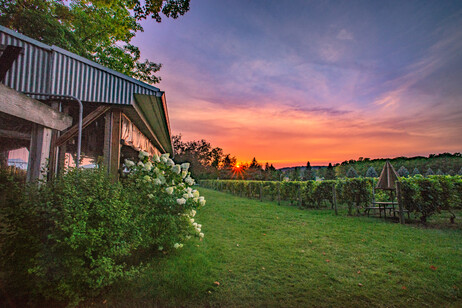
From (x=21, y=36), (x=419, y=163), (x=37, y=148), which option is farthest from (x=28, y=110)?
(x=419, y=163)

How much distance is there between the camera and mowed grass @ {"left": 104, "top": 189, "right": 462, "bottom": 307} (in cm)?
274

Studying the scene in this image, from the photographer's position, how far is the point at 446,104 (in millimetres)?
7879

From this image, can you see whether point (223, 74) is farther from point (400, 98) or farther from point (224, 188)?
point (224, 188)

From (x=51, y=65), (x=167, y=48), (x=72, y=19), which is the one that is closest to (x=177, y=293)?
(x=51, y=65)

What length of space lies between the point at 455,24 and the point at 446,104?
371 cm

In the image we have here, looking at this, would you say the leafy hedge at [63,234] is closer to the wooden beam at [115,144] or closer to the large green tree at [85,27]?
the wooden beam at [115,144]

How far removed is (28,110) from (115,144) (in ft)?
7.53

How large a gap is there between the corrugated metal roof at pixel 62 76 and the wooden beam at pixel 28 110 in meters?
1.59

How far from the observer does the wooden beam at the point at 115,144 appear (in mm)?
4875

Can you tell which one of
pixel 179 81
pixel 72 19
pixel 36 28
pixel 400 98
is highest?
pixel 72 19

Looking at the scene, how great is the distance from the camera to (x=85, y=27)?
48.6ft

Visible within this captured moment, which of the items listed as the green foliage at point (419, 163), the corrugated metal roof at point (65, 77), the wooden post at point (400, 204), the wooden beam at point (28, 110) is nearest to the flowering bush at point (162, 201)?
the wooden beam at point (28, 110)

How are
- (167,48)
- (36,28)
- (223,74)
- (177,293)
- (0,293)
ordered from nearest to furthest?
Result: (0,293) < (177,293) < (167,48) < (223,74) < (36,28)

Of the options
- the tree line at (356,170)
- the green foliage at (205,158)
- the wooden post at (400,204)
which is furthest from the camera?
the green foliage at (205,158)
